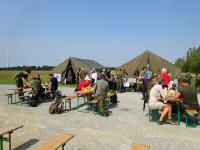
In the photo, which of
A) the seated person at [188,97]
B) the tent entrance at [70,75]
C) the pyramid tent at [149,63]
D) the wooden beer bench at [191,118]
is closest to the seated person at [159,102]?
the seated person at [188,97]

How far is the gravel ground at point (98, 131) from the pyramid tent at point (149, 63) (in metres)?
10.6

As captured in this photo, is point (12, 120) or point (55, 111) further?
point (55, 111)

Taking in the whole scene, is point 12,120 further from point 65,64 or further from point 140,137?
point 65,64

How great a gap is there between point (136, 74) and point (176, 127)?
1210cm

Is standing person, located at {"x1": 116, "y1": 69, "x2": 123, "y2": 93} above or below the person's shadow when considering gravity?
above

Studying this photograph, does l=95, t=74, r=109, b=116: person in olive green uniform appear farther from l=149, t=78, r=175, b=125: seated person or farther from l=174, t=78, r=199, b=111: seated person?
l=174, t=78, r=199, b=111: seated person

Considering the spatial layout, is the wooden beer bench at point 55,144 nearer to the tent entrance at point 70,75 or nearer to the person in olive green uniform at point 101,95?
the person in olive green uniform at point 101,95

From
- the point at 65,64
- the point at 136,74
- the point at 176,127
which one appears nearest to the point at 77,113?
the point at 176,127

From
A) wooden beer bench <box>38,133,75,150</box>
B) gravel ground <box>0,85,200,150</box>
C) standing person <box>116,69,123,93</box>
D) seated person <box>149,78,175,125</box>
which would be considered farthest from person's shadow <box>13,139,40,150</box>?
standing person <box>116,69,123,93</box>

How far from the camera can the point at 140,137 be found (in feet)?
24.7

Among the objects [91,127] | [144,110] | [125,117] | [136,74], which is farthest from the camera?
[136,74]

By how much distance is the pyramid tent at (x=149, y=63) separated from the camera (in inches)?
864

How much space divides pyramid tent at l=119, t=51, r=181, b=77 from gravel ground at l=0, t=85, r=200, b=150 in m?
10.6

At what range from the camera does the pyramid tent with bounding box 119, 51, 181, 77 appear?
21938 millimetres
